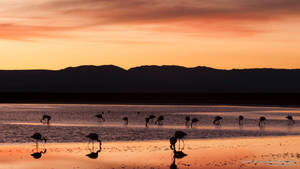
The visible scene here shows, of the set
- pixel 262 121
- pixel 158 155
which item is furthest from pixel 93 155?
pixel 262 121

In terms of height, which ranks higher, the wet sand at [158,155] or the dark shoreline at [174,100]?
the dark shoreline at [174,100]

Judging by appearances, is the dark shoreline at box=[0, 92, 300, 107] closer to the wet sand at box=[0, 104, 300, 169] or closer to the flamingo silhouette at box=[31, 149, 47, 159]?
the wet sand at box=[0, 104, 300, 169]

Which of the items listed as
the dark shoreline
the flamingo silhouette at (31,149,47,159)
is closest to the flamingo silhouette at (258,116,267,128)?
the flamingo silhouette at (31,149,47,159)

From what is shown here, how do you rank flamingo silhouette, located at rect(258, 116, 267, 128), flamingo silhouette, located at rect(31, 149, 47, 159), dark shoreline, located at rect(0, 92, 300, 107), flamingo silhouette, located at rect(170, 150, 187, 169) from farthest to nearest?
dark shoreline, located at rect(0, 92, 300, 107) < flamingo silhouette, located at rect(258, 116, 267, 128) < flamingo silhouette, located at rect(31, 149, 47, 159) < flamingo silhouette, located at rect(170, 150, 187, 169)

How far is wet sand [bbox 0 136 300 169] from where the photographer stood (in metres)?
17.4

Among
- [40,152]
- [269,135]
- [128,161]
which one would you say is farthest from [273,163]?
[269,135]

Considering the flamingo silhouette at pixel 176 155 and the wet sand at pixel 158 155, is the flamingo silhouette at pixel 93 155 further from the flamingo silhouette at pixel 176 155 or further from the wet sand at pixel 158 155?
the flamingo silhouette at pixel 176 155

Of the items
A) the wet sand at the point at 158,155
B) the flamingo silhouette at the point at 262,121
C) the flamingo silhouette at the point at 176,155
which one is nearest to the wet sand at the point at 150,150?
the wet sand at the point at 158,155

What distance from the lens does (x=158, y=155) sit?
2014 centimetres

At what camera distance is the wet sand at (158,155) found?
1742cm

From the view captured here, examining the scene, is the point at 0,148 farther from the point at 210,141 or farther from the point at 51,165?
the point at 210,141

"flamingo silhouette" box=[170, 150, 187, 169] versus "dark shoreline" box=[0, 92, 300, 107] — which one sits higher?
"dark shoreline" box=[0, 92, 300, 107]

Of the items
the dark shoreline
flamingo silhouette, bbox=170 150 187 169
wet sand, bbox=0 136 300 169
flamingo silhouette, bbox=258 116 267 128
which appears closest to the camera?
wet sand, bbox=0 136 300 169

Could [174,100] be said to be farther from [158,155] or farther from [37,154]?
[37,154]
